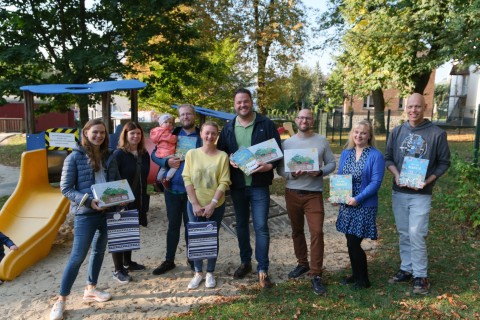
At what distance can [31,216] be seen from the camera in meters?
5.55

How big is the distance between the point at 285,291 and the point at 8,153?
53.9 feet

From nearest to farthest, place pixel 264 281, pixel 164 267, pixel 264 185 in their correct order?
1. pixel 264 185
2. pixel 264 281
3. pixel 164 267

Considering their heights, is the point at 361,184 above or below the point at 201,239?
above

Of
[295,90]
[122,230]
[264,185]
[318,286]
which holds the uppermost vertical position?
[295,90]

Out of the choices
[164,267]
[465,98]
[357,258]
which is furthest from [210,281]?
[465,98]

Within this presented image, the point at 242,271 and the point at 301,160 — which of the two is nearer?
the point at 301,160

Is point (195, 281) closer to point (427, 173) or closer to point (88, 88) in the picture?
point (427, 173)

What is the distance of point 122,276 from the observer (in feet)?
14.6

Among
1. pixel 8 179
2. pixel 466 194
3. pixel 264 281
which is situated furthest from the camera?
pixel 8 179

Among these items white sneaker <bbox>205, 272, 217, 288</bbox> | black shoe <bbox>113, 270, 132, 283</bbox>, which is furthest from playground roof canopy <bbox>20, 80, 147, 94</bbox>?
white sneaker <bbox>205, 272, 217, 288</bbox>

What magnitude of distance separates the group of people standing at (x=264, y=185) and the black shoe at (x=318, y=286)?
0.01m

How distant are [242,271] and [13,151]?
53.9 ft

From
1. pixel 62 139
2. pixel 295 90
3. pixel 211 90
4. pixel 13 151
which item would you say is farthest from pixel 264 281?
pixel 295 90

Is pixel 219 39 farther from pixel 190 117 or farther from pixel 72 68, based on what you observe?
pixel 190 117
